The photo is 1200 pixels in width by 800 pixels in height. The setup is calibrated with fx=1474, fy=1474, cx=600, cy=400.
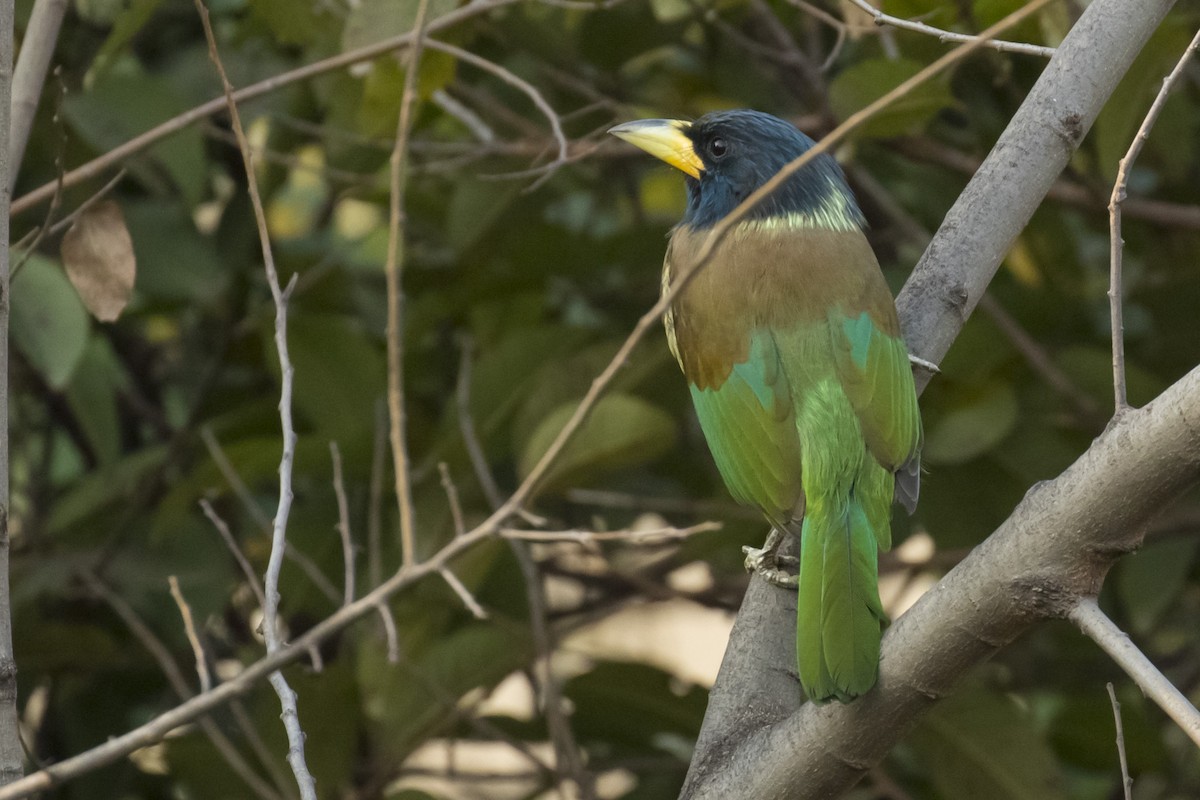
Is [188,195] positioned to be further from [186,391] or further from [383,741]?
[383,741]

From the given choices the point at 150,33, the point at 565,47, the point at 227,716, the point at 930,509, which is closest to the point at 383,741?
the point at 227,716

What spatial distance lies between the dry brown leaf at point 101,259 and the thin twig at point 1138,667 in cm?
140

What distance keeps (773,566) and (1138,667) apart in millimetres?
730

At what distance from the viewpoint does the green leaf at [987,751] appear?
3035 mm

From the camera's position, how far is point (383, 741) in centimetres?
316

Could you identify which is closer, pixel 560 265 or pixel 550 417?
pixel 550 417

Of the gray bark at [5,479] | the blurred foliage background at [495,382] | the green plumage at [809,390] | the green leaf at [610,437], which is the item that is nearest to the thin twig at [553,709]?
the blurred foliage background at [495,382]

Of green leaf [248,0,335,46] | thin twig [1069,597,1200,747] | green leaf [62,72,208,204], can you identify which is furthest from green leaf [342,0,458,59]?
thin twig [1069,597,1200,747]

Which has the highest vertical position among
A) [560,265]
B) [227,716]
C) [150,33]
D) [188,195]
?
[150,33]

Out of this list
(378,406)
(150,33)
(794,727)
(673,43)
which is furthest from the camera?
(150,33)

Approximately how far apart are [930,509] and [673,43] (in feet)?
4.18

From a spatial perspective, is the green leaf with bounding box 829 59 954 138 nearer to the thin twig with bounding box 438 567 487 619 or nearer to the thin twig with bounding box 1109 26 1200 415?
the thin twig with bounding box 1109 26 1200 415

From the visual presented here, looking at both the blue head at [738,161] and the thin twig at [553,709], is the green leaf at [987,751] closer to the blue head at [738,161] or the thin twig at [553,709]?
the thin twig at [553,709]

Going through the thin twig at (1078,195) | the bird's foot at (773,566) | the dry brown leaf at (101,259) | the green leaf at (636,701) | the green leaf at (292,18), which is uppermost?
the green leaf at (292,18)
